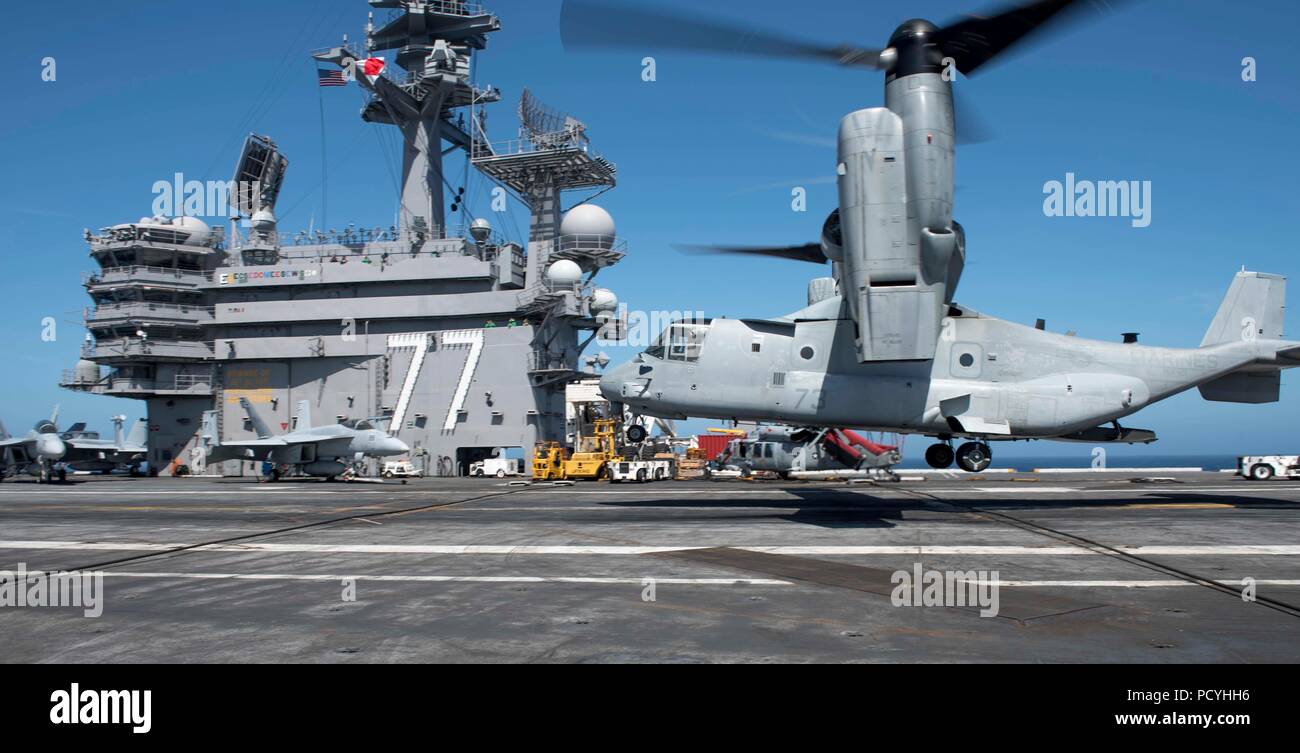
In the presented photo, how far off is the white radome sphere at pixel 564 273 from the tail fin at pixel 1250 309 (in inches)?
1404

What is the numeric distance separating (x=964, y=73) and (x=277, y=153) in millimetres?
58791

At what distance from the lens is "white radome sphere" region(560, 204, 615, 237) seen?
169 ft

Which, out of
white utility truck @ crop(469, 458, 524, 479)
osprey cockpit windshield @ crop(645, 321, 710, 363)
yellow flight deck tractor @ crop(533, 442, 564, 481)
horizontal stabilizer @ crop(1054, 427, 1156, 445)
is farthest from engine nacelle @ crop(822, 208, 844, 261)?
white utility truck @ crop(469, 458, 524, 479)

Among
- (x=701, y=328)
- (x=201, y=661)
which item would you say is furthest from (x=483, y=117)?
(x=201, y=661)

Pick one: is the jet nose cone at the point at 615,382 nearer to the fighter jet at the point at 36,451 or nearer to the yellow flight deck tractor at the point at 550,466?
the yellow flight deck tractor at the point at 550,466

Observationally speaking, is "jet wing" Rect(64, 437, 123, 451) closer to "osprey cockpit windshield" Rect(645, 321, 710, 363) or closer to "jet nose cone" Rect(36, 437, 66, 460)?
"jet nose cone" Rect(36, 437, 66, 460)

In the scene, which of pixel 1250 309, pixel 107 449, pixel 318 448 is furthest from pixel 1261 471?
pixel 107 449

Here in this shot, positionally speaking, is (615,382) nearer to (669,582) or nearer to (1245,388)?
(669,582)

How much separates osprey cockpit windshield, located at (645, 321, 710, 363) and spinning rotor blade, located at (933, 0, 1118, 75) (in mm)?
8939

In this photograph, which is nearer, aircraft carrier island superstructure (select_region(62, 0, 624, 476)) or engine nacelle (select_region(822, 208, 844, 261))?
engine nacelle (select_region(822, 208, 844, 261))

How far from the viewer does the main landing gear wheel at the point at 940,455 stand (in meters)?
20.6

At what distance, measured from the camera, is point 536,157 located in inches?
2064

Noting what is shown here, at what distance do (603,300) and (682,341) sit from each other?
3209cm
